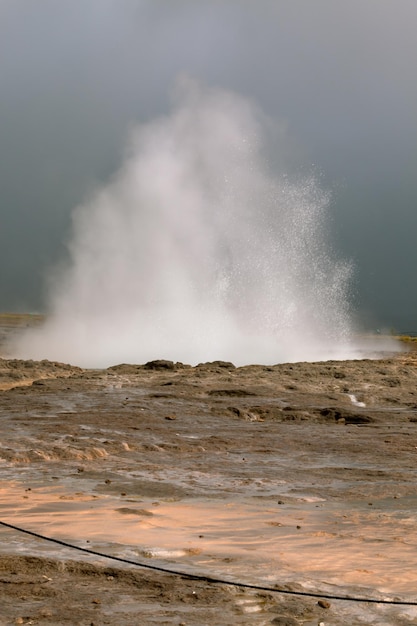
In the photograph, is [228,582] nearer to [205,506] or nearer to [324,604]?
[324,604]

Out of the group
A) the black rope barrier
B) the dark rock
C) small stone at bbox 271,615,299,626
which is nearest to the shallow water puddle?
the black rope barrier

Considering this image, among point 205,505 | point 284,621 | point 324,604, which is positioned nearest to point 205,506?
point 205,505

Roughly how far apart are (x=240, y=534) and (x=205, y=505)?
1392 millimetres

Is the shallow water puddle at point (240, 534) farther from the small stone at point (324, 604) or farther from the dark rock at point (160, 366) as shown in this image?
the dark rock at point (160, 366)

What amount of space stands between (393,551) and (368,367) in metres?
18.9

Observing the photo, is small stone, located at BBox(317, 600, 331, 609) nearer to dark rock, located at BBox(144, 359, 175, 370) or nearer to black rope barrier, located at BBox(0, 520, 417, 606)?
black rope barrier, located at BBox(0, 520, 417, 606)

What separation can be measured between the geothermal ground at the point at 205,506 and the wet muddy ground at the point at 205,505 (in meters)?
0.02

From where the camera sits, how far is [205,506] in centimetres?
913

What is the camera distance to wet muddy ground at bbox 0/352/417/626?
5.86m

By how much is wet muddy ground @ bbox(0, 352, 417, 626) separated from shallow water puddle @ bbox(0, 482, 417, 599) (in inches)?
1.0

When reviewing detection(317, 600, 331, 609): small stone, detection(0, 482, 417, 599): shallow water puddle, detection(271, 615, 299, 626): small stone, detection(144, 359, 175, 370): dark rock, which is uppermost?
detection(144, 359, 175, 370): dark rock

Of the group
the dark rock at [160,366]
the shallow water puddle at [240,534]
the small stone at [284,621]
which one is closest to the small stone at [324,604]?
the small stone at [284,621]

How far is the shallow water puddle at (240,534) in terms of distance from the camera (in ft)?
21.9

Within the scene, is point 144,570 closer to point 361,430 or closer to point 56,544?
point 56,544
